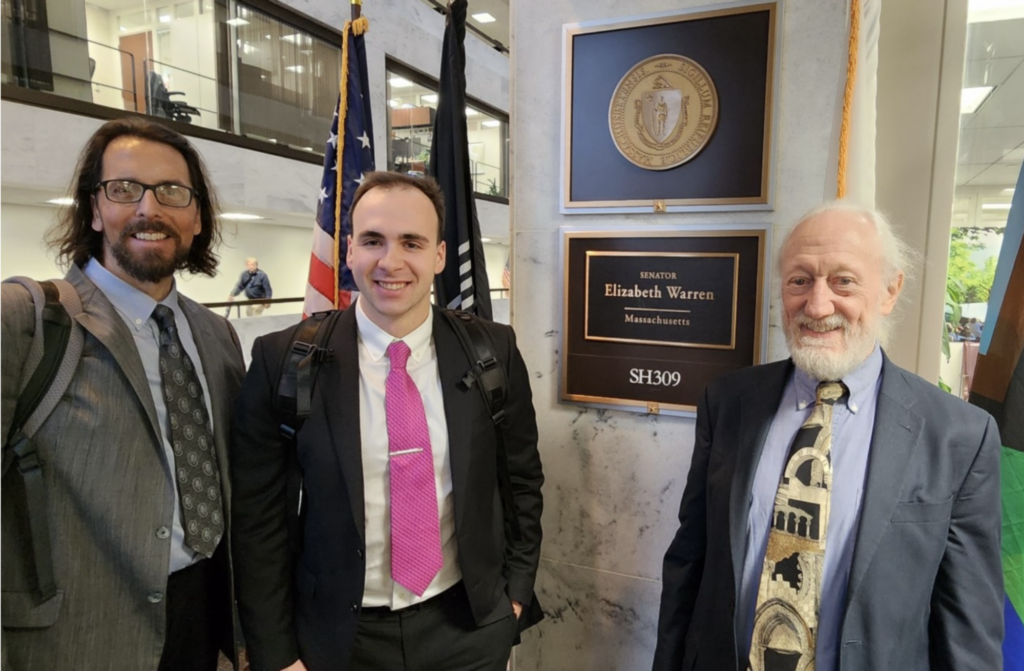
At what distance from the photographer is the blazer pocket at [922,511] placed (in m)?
1.13

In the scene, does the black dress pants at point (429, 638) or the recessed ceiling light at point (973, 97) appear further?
the recessed ceiling light at point (973, 97)

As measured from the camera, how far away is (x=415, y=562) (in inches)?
54.9

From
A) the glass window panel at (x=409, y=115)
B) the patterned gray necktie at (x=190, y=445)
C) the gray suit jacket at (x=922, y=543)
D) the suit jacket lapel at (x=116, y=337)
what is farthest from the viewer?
the glass window panel at (x=409, y=115)

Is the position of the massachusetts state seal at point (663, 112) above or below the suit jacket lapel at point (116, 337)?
above

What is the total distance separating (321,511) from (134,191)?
986 millimetres

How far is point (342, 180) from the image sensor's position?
8.04ft

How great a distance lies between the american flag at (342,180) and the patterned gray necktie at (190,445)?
88 cm

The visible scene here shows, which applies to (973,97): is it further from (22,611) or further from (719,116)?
(22,611)

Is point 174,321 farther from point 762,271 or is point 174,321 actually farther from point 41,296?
point 762,271

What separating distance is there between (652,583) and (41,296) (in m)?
2.02

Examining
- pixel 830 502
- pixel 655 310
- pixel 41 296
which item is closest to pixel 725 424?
pixel 830 502

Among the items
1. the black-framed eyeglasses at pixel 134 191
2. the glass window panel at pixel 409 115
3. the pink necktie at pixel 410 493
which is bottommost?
the pink necktie at pixel 410 493

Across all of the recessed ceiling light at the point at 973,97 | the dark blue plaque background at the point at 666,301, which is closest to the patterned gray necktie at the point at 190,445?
the dark blue plaque background at the point at 666,301

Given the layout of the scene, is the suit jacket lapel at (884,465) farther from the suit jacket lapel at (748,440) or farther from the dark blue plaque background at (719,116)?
the dark blue plaque background at (719,116)
